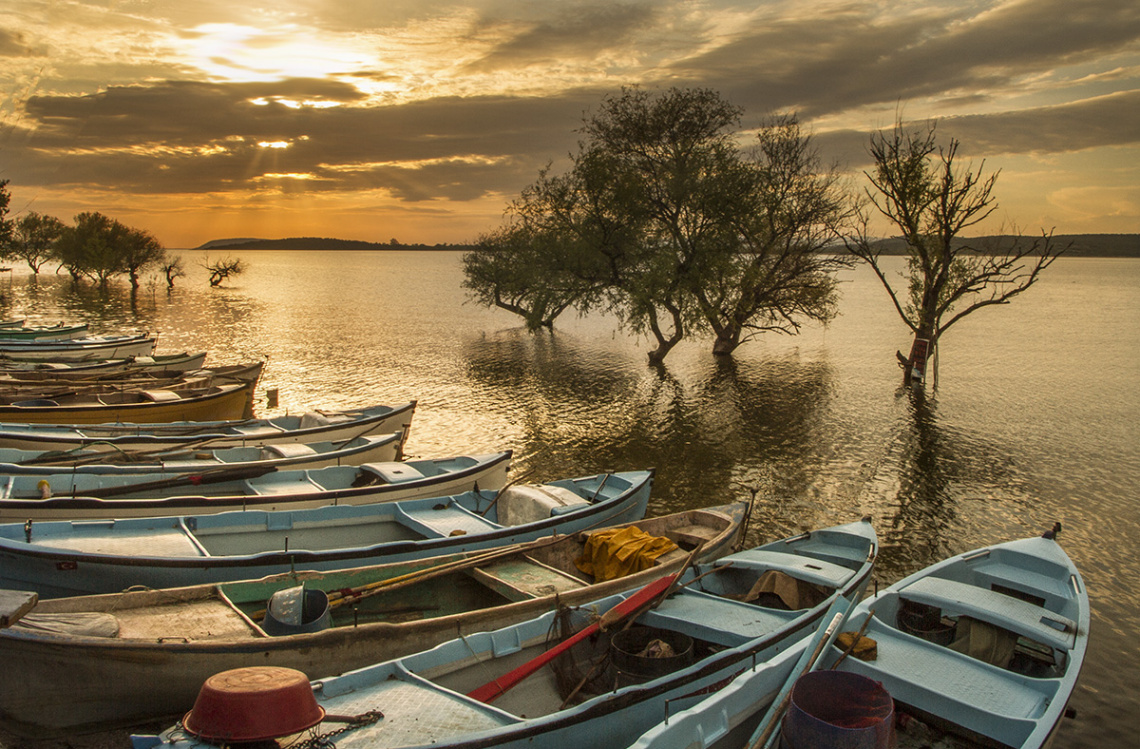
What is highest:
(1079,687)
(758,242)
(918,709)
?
(758,242)

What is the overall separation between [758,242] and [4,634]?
115ft

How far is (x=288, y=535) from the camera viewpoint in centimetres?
1145


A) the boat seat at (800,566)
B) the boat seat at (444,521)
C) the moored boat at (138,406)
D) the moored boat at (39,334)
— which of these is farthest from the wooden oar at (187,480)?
the moored boat at (39,334)

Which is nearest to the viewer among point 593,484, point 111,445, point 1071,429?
point 593,484

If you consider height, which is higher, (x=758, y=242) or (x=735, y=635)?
(x=758, y=242)

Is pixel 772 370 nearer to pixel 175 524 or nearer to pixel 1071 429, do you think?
pixel 1071 429

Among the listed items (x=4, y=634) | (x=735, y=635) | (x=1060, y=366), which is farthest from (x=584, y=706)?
(x=1060, y=366)

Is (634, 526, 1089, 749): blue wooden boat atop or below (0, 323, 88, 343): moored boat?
below

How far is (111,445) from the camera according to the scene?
50.8ft

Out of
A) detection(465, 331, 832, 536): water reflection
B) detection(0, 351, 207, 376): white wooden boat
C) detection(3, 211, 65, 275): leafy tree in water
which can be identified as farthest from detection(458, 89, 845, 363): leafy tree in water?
detection(3, 211, 65, 275): leafy tree in water

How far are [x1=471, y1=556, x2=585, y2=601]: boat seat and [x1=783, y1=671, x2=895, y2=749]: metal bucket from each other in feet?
12.3

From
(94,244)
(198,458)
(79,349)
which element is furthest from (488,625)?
(94,244)

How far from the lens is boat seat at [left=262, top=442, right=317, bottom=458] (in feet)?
50.3

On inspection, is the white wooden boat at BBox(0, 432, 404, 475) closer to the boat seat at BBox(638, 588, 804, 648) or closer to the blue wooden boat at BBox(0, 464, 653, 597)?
the blue wooden boat at BBox(0, 464, 653, 597)
